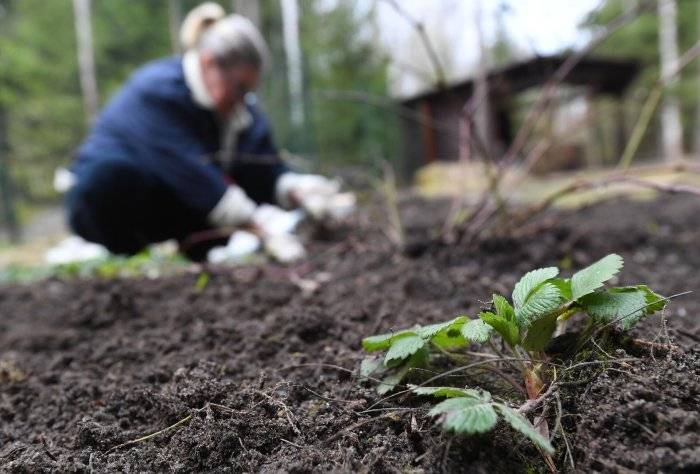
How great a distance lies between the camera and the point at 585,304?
2.56 ft

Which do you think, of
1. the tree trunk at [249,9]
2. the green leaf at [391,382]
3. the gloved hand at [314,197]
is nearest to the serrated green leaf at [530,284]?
the green leaf at [391,382]

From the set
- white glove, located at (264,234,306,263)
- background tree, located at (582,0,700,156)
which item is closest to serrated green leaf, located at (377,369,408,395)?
white glove, located at (264,234,306,263)

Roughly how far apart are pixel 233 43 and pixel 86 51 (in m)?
9.03

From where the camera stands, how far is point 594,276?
2.46 ft

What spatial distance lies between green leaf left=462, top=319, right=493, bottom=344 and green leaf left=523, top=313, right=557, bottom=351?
0.08m

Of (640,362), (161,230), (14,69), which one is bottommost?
(161,230)

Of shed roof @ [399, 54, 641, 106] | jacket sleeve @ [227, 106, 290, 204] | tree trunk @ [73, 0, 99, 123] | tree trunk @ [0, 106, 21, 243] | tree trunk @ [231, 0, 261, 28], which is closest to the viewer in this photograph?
jacket sleeve @ [227, 106, 290, 204]

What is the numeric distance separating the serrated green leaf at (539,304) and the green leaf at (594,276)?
0.03 m

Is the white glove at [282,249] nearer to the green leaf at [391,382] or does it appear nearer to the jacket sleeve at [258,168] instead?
the jacket sleeve at [258,168]

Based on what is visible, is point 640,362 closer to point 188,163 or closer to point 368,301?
point 368,301

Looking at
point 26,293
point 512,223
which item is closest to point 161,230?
point 26,293

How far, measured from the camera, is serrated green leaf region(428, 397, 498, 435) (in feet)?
1.94

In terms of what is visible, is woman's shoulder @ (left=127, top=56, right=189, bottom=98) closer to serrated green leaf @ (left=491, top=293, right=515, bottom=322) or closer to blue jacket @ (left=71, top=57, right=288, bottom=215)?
blue jacket @ (left=71, top=57, right=288, bottom=215)

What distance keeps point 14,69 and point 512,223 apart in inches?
347
